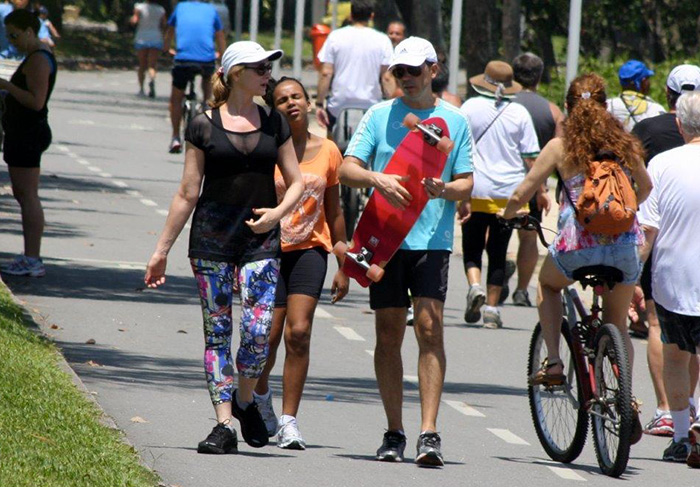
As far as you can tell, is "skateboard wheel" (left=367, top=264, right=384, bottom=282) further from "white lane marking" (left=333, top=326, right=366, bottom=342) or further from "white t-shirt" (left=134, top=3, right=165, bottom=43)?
"white t-shirt" (left=134, top=3, right=165, bottom=43)

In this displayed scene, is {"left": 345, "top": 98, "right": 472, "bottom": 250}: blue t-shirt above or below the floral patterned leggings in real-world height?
above

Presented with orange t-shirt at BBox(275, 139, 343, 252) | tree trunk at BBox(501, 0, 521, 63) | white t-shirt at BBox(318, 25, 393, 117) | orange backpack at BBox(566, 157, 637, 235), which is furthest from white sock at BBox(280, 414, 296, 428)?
tree trunk at BBox(501, 0, 521, 63)

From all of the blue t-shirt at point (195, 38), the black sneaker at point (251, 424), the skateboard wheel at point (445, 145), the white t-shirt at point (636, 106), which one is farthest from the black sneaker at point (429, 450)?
the blue t-shirt at point (195, 38)

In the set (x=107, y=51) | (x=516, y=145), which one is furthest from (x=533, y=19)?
(x=516, y=145)

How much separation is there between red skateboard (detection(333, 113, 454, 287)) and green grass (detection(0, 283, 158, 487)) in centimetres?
136

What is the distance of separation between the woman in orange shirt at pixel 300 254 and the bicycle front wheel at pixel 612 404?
1.24 meters

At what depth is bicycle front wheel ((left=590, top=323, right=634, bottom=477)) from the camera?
8.00 metres

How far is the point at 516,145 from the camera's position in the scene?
1391cm

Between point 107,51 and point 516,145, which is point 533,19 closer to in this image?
point 107,51

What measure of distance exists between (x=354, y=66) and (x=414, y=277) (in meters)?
10.2

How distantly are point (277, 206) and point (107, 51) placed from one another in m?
55.1

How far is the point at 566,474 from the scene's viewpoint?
836 centimetres

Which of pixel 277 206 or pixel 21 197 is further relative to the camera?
pixel 21 197

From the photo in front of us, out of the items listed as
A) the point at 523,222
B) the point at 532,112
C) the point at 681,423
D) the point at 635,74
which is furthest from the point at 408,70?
the point at 532,112
